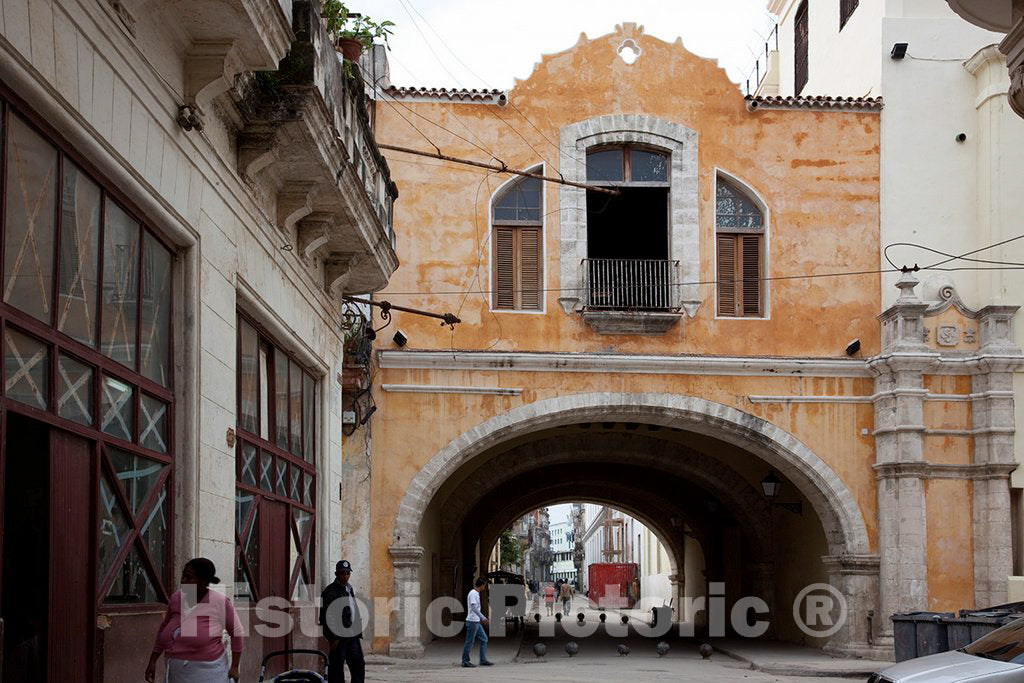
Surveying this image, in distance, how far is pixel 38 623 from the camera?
679cm

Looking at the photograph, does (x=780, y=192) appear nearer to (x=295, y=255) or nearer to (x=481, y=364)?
(x=481, y=364)

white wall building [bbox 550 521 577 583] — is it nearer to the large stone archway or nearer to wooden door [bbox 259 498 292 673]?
the large stone archway

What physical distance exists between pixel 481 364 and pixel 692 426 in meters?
3.64

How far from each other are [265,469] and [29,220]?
17.8ft

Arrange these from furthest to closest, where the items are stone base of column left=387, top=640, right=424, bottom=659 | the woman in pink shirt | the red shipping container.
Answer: the red shipping container → stone base of column left=387, top=640, right=424, bottom=659 → the woman in pink shirt

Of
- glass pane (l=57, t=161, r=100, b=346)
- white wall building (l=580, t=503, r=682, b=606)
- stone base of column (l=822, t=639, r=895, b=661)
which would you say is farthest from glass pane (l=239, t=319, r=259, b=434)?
white wall building (l=580, t=503, r=682, b=606)

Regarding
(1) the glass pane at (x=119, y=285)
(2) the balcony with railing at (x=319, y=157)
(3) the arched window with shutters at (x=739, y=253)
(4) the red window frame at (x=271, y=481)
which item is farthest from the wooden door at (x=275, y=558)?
(3) the arched window with shutters at (x=739, y=253)

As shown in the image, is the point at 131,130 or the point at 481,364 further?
the point at 481,364

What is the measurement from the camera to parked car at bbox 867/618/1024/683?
9.50 meters

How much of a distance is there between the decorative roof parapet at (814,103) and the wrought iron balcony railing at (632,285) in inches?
117

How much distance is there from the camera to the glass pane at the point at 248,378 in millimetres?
10781

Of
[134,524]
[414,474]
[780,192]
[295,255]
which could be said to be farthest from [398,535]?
[134,524]

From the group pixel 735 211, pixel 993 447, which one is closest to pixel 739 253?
pixel 735 211

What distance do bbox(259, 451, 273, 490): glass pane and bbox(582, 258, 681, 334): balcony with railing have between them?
10.9 metres
